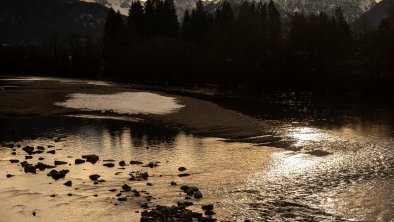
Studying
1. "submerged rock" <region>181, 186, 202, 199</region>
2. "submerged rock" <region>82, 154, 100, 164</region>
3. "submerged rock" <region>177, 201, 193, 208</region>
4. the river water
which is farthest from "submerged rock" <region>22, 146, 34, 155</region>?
"submerged rock" <region>177, 201, 193, 208</region>

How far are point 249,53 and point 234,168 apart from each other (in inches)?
3326

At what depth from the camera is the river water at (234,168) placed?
21844mm

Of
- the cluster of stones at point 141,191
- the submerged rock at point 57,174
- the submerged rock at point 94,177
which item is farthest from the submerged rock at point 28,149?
the submerged rock at point 94,177

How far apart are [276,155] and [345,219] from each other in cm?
1353

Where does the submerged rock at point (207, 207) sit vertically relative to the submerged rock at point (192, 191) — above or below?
below

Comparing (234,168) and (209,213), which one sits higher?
(234,168)

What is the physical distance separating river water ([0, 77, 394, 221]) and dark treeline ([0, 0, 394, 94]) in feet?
149

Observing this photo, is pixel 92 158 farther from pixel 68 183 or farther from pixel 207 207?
pixel 207 207

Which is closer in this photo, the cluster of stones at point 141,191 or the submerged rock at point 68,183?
the cluster of stones at point 141,191

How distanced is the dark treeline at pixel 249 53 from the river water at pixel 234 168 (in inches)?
1789

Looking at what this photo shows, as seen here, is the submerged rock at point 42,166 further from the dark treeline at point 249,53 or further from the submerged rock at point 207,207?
the dark treeline at point 249,53

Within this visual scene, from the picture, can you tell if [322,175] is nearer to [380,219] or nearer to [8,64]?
[380,219]

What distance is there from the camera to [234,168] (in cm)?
2978

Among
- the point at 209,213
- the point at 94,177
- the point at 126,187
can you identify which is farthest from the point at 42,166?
the point at 209,213
